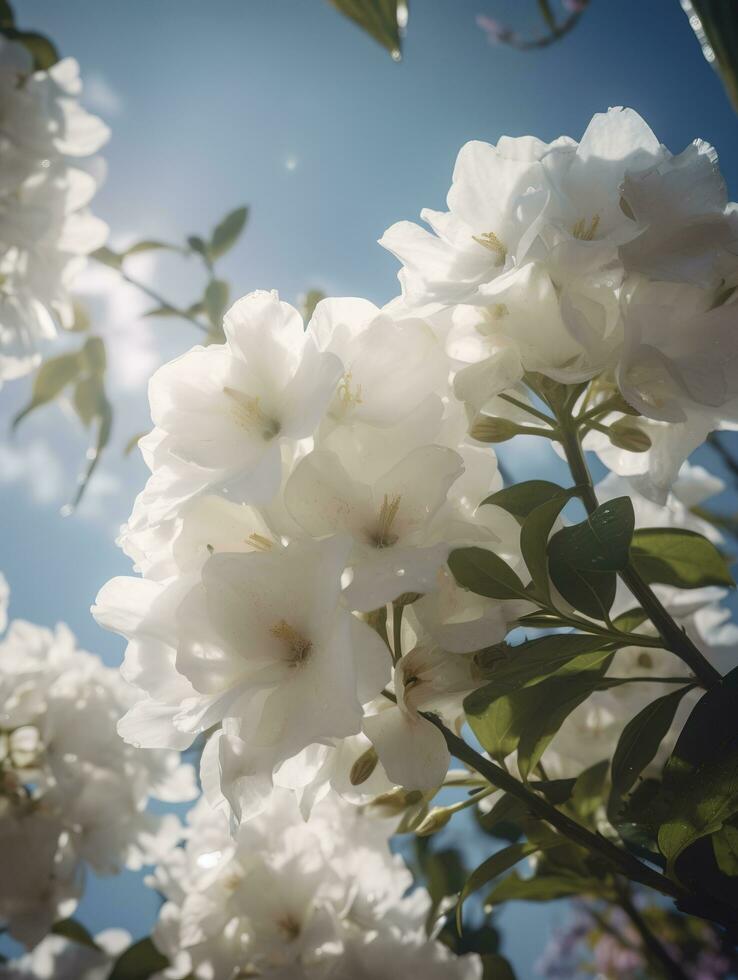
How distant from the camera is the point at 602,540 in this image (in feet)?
1.33

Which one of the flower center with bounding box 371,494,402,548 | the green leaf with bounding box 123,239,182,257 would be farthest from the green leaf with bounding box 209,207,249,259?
the flower center with bounding box 371,494,402,548

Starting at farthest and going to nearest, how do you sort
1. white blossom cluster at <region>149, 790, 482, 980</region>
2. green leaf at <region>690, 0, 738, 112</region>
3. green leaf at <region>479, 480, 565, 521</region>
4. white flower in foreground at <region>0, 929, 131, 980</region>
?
white flower in foreground at <region>0, 929, 131, 980</region>
white blossom cluster at <region>149, 790, 482, 980</region>
green leaf at <region>479, 480, 565, 521</region>
green leaf at <region>690, 0, 738, 112</region>

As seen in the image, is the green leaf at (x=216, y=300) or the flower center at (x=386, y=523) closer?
the flower center at (x=386, y=523)

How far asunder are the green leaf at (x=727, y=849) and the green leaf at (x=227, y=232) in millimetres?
924

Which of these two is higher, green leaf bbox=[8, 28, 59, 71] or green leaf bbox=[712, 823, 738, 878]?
green leaf bbox=[8, 28, 59, 71]

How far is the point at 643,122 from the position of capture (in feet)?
1.56

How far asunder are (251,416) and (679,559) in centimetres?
30

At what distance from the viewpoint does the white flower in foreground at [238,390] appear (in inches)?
17.2

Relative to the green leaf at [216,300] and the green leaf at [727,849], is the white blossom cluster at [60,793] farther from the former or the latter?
the green leaf at [727,849]

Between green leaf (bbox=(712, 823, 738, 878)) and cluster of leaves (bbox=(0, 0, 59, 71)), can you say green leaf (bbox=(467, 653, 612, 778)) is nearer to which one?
green leaf (bbox=(712, 823, 738, 878))

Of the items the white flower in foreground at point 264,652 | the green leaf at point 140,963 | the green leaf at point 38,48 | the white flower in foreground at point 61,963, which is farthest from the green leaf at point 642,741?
the green leaf at point 38,48

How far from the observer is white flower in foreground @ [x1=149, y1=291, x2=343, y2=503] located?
44cm

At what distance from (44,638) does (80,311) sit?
48cm

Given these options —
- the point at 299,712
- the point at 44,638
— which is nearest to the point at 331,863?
the point at 299,712
